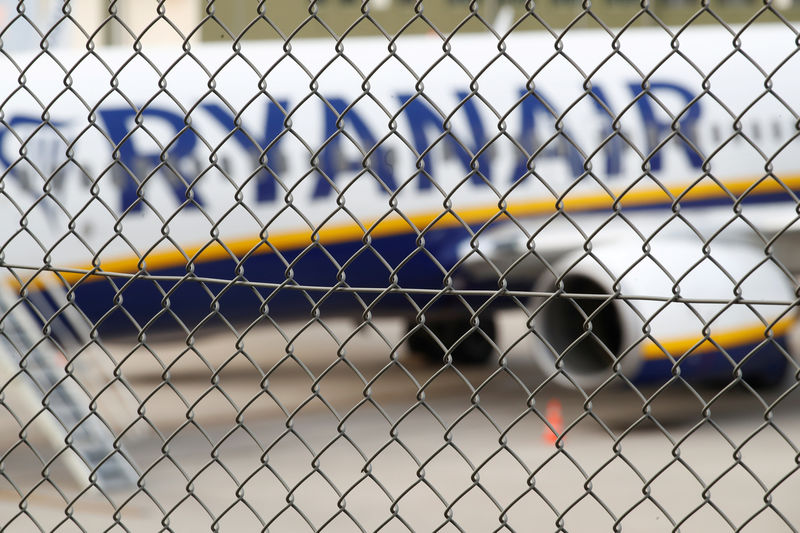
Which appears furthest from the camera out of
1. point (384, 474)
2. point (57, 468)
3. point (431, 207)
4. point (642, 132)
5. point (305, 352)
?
point (305, 352)

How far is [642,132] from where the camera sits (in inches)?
366

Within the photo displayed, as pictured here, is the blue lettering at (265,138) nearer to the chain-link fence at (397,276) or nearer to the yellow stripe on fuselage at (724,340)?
the chain-link fence at (397,276)

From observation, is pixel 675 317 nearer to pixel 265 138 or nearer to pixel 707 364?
pixel 707 364

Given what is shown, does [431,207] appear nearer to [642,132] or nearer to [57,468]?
[642,132]

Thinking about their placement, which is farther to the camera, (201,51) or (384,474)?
(201,51)

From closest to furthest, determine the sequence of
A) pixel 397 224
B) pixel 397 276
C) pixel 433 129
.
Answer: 1. pixel 397 276
2. pixel 397 224
3. pixel 433 129

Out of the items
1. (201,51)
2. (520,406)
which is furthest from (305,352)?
(201,51)

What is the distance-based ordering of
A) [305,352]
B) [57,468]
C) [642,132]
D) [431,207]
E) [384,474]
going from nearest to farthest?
[384,474] → [57,468] → [431,207] → [642,132] → [305,352]

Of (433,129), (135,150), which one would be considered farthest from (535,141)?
(135,150)

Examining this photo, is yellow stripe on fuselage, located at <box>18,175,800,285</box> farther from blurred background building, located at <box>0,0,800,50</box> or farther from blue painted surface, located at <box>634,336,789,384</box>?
blurred background building, located at <box>0,0,800,50</box>

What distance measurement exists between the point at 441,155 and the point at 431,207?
1.59 feet

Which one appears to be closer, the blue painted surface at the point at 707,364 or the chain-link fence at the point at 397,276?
the chain-link fence at the point at 397,276

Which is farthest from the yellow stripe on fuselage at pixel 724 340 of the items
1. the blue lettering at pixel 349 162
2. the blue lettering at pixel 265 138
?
the blue lettering at pixel 265 138

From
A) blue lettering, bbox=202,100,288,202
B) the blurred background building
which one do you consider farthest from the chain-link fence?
the blurred background building
